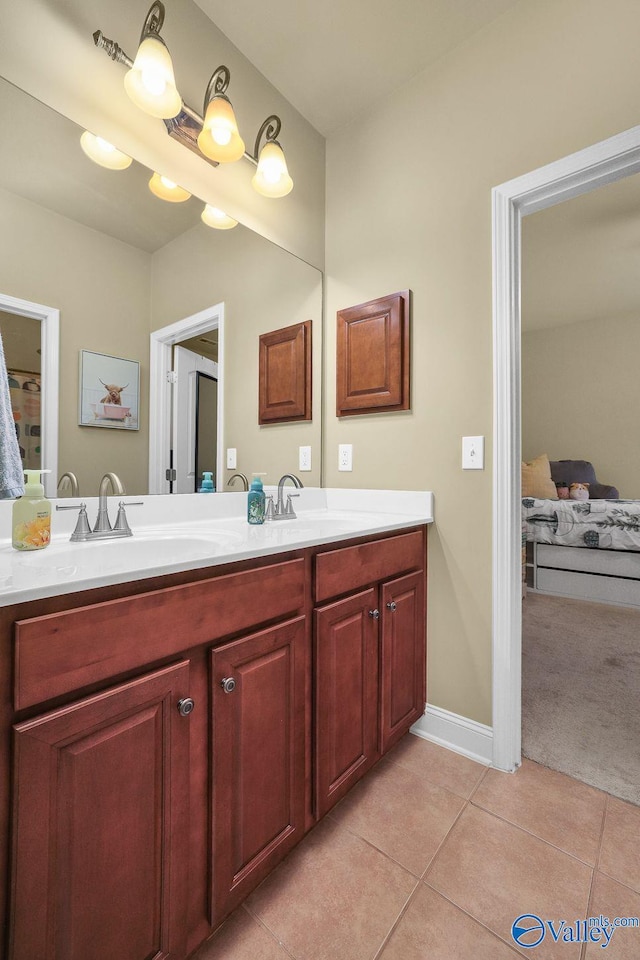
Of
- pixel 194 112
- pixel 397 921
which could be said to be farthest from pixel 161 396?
pixel 397 921

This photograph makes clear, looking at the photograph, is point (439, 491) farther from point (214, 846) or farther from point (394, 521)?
point (214, 846)

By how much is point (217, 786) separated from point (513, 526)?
1183 millimetres

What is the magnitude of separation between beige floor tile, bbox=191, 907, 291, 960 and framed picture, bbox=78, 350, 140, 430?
1292 millimetres

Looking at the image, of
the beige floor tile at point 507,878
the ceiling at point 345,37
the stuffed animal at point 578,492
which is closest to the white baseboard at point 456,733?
the beige floor tile at point 507,878

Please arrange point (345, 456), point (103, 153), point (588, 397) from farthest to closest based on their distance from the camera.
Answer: point (588, 397) < point (345, 456) < point (103, 153)

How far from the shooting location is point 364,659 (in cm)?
130

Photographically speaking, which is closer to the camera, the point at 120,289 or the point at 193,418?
the point at 120,289

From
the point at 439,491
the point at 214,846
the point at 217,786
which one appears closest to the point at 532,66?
the point at 439,491

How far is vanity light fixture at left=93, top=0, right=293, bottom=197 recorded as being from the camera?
125cm

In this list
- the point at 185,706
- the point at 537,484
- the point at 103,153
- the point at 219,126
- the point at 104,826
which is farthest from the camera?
the point at 537,484

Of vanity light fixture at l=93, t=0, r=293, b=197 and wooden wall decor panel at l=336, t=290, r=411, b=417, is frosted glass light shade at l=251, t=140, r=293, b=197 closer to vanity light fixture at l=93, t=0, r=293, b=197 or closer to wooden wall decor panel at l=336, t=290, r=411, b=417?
vanity light fixture at l=93, t=0, r=293, b=197

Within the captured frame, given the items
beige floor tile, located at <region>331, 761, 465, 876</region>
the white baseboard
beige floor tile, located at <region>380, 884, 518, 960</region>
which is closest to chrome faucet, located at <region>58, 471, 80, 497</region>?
beige floor tile, located at <region>331, 761, 465, 876</region>

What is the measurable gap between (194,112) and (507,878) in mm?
2458

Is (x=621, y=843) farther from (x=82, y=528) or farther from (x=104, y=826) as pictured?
(x=82, y=528)
